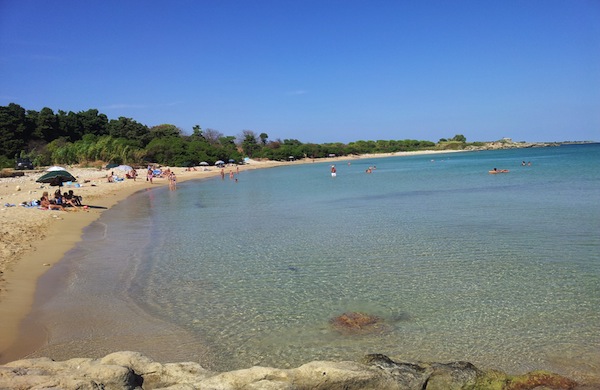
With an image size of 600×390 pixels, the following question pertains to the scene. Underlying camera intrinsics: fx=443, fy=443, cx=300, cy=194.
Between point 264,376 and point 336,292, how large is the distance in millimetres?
4340

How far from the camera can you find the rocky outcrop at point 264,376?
12.2 ft

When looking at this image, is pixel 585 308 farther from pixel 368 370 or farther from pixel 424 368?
pixel 368 370

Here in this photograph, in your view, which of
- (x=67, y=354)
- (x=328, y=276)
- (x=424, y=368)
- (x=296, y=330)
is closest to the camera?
(x=424, y=368)

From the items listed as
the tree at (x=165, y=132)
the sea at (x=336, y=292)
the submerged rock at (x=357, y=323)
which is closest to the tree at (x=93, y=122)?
the tree at (x=165, y=132)

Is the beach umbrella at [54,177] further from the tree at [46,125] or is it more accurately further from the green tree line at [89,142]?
the tree at [46,125]

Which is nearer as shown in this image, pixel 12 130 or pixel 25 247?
pixel 25 247

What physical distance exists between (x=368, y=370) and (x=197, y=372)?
1.65 meters

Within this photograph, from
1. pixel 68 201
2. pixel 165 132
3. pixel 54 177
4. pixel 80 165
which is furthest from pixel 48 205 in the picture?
pixel 165 132

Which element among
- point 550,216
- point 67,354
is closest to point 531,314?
point 67,354

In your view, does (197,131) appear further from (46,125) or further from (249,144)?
(46,125)

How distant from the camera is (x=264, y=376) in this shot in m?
4.05

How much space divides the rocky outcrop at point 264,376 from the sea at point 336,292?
2.94 ft

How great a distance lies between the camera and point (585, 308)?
6.97 metres

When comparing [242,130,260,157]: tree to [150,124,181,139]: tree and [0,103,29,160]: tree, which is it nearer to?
[150,124,181,139]: tree
